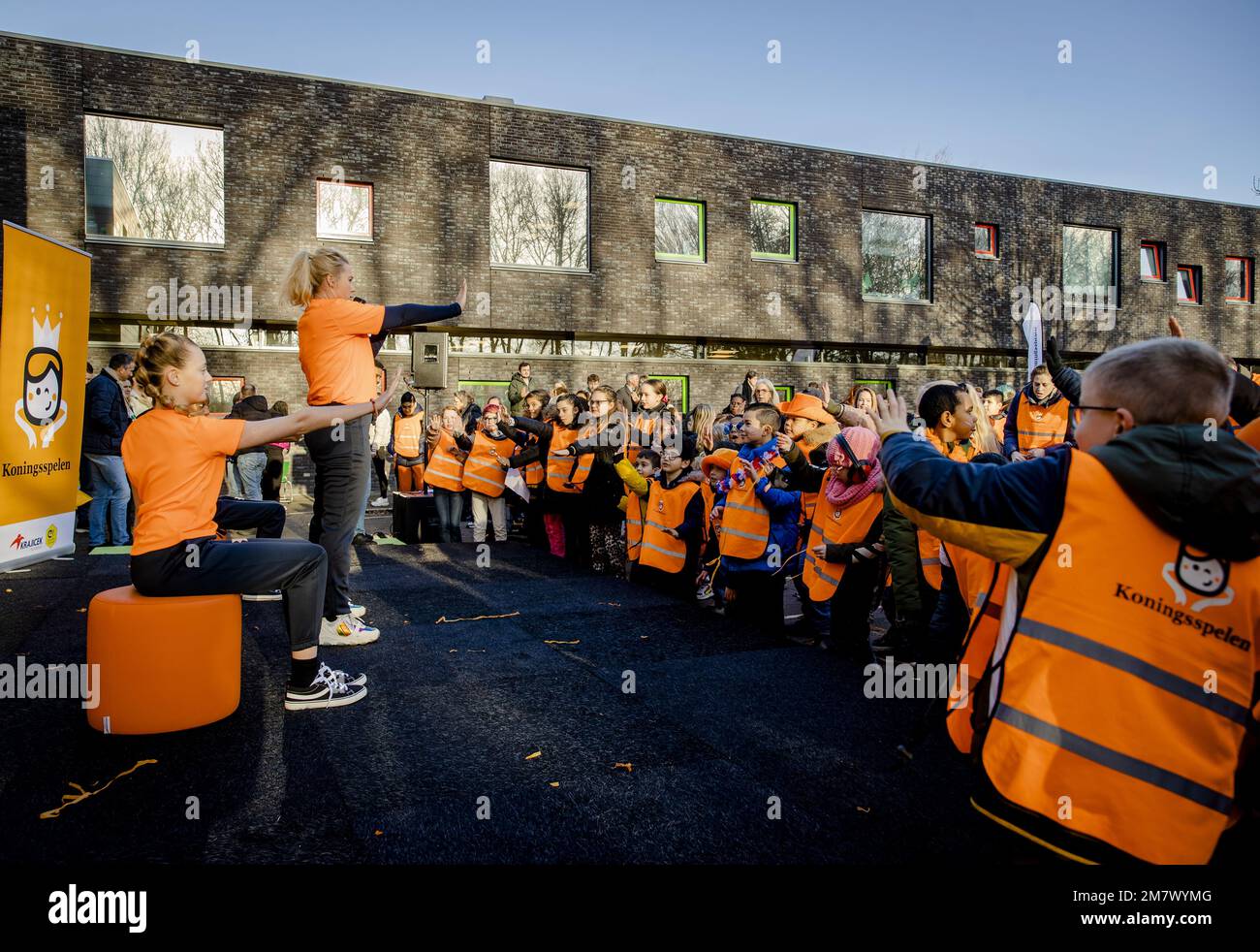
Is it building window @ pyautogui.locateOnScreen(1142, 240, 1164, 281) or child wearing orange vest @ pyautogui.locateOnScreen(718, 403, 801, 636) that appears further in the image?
building window @ pyautogui.locateOnScreen(1142, 240, 1164, 281)

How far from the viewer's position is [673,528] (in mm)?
7230

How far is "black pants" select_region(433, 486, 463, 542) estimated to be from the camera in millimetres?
10805

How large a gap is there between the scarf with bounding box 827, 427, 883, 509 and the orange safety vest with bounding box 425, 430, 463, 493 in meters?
6.09

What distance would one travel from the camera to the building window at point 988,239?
76.8 feet

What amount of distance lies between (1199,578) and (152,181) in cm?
1891

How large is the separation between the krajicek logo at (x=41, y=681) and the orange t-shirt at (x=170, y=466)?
0.98 metres

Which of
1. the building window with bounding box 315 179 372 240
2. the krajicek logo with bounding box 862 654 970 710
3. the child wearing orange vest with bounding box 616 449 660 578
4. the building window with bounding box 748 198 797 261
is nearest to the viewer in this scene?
the krajicek logo with bounding box 862 654 970 710

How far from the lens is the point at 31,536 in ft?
16.4

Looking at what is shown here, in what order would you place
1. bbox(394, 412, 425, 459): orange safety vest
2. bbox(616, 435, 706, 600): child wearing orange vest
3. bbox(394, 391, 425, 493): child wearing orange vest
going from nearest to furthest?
bbox(616, 435, 706, 600): child wearing orange vest
bbox(394, 391, 425, 493): child wearing orange vest
bbox(394, 412, 425, 459): orange safety vest

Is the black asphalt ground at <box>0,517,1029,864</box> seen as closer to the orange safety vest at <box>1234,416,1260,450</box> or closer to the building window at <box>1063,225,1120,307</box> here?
the orange safety vest at <box>1234,416,1260,450</box>

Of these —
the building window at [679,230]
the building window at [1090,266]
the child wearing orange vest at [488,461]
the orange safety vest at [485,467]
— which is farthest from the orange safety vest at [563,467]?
the building window at [1090,266]
